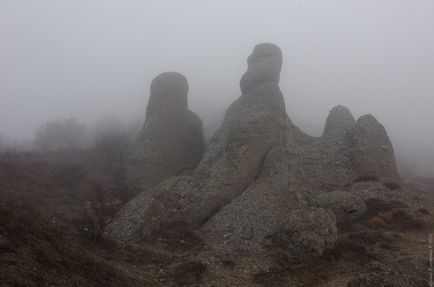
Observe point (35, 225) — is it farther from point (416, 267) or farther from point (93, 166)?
point (93, 166)

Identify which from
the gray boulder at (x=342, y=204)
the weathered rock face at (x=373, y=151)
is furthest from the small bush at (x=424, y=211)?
the weathered rock face at (x=373, y=151)

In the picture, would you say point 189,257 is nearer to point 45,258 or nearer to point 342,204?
point 45,258

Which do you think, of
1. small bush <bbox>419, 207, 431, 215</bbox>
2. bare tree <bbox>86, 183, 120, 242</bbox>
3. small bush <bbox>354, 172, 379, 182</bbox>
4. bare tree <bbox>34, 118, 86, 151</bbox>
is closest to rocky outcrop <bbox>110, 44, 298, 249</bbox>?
bare tree <bbox>86, 183, 120, 242</bbox>

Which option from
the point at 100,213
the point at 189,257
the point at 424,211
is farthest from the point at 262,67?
the point at 189,257

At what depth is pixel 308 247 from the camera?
2417cm

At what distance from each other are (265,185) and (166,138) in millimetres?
17629

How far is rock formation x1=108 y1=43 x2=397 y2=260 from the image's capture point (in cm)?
2714

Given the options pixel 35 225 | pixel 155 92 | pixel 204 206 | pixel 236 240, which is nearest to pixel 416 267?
pixel 236 240

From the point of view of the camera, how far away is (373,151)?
39.5 meters

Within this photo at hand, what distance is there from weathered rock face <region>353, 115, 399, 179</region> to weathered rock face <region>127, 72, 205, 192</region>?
17.9 meters

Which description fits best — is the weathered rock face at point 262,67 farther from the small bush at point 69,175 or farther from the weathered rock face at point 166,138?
the small bush at point 69,175

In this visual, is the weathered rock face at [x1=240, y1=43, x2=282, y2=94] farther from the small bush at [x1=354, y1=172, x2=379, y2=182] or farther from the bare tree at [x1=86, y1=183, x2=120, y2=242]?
the bare tree at [x1=86, y1=183, x2=120, y2=242]

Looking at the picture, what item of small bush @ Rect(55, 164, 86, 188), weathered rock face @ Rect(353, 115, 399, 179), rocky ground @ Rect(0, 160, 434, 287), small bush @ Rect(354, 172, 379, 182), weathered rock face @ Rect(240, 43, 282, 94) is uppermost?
weathered rock face @ Rect(240, 43, 282, 94)

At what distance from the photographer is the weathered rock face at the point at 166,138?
4519cm
